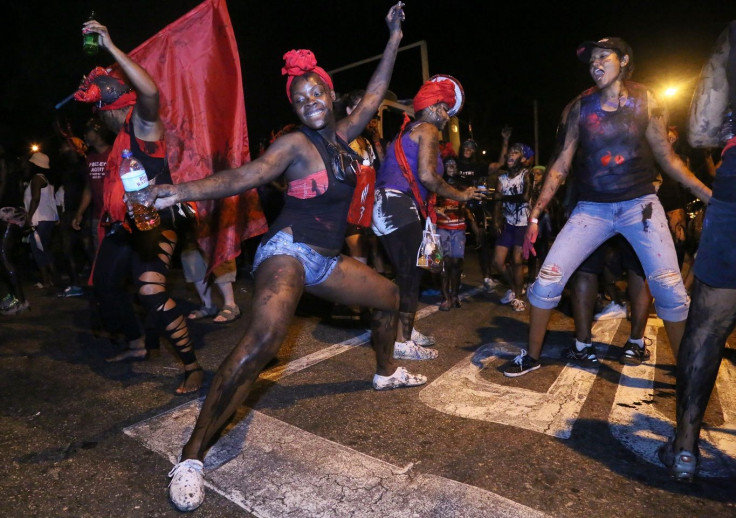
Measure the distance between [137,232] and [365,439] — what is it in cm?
232

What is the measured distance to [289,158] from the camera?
269cm

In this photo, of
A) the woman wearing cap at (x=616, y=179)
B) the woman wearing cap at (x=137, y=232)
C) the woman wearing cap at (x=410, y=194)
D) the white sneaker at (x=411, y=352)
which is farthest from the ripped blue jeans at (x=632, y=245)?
the woman wearing cap at (x=137, y=232)

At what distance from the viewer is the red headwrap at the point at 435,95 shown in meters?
4.37

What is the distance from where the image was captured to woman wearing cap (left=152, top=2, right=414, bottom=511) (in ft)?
7.62

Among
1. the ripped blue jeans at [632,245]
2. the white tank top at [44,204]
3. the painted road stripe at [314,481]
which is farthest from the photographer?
the white tank top at [44,204]

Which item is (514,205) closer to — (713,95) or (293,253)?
(713,95)

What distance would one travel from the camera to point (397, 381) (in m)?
3.56

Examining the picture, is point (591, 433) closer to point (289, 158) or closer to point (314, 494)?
point (314, 494)

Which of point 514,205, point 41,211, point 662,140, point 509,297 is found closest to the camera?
point 662,140

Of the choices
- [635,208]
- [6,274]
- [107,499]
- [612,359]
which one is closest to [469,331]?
[612,359]

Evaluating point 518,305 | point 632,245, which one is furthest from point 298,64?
point 518,305

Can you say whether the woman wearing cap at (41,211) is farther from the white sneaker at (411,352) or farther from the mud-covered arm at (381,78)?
the mud-covered arm at (381,78)

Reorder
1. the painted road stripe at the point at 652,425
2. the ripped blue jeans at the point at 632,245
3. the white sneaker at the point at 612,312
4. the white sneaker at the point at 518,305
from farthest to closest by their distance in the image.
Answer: the white sneaker at the point at 518,305, the white sneaker at the point at 612,312, the ripped blue jeans at the point at 632,245, the painted road stripe at the point at 652,425

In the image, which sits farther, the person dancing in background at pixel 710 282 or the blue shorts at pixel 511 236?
the blue shorts at pixel 511 236
